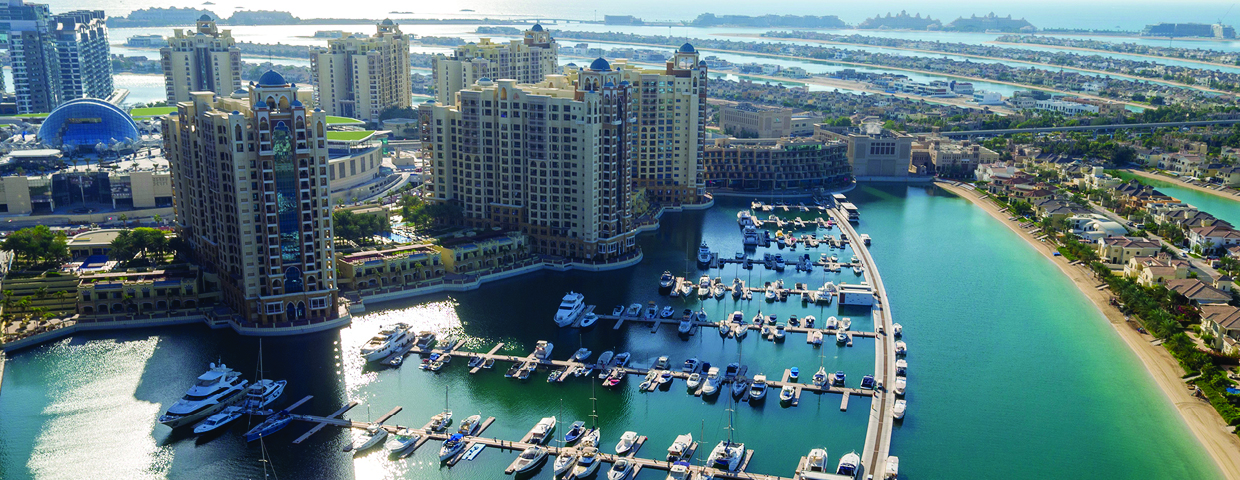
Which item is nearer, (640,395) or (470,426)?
(470,426)

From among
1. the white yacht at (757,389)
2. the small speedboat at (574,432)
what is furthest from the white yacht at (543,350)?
the white yacht at (757,389)

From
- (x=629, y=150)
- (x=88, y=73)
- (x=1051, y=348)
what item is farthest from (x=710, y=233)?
(x=88, y=73)

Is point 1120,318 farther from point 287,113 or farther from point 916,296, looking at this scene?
point 287,113

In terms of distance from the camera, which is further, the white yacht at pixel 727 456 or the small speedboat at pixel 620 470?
the white yacht at pixel 727 456

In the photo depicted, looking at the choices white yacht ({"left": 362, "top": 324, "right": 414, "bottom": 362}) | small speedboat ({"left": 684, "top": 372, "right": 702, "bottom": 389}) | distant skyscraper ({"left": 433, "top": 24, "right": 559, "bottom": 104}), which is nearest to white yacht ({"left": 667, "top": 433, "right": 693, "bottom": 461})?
small speedboat ({"left": 684, "top": 372, "right": 702, "bottom": 389})

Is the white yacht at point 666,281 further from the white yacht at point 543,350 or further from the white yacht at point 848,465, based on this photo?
Result: the white yacht at point 848,465

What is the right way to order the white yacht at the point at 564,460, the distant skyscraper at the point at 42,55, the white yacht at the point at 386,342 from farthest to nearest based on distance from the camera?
the distant skyscraper at the point at 42,55 → the white yacht at the point at 386,342 → the white yacht at the point at 564,460

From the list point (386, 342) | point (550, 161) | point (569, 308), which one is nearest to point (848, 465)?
point (569, 308)

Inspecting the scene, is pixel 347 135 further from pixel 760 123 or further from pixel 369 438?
pixel 369 438
